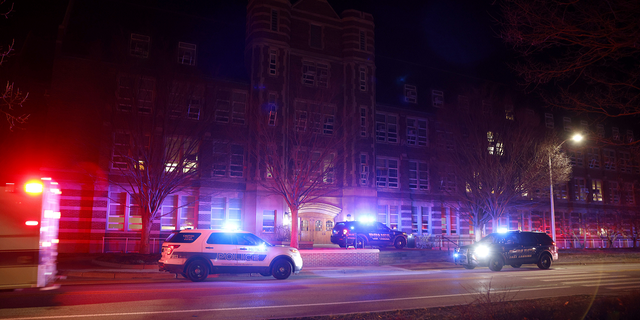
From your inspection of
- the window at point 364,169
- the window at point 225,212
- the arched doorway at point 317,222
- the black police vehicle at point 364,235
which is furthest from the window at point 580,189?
the window at point 225,212

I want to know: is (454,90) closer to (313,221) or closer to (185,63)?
(313,221)

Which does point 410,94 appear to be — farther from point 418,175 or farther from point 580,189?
point 580,189

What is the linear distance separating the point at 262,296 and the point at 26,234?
18.6 ft

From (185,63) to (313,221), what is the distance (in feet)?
49.3

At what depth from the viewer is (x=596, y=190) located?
4944 centimetres

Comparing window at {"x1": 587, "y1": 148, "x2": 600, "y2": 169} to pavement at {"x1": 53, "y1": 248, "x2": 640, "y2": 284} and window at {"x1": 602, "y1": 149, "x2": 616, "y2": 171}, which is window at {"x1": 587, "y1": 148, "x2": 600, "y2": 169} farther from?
pavement at {"x1": 53, "y1": 248, "x2": 640, "y2": 284}

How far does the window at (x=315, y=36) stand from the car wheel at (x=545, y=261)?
72.0ft

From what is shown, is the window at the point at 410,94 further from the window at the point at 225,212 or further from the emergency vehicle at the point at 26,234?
the emergency vehicle at the point at 26,234

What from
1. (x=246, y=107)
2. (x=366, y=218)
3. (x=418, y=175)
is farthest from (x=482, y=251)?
(x=418, y=175)

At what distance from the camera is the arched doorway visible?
32969 mm

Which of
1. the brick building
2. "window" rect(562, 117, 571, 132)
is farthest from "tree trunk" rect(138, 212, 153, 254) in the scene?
"window" rect(562, 117, 571, 132)

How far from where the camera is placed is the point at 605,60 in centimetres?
958

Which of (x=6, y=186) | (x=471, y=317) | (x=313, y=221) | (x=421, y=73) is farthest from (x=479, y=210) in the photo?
(x=6, y=186)

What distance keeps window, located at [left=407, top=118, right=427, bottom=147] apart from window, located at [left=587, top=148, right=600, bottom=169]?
75.1 ft
